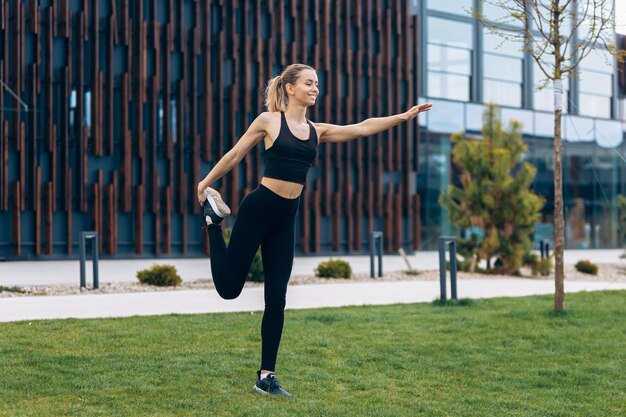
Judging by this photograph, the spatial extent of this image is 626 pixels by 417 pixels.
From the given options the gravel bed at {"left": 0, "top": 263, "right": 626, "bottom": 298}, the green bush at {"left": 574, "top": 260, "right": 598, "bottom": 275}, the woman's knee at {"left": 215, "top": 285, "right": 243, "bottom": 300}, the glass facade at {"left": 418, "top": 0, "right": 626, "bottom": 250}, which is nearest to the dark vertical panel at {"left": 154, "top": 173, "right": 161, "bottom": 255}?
the gravel bed at {"left": 0, "top": 263, "right": 626, "bottom": 298}

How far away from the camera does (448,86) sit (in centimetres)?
3594

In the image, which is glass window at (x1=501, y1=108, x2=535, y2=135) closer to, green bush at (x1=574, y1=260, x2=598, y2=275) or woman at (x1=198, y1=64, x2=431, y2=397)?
green bush at (x1=574, y1=260, x2=598, y2=275)

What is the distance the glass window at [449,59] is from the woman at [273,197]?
30515mm

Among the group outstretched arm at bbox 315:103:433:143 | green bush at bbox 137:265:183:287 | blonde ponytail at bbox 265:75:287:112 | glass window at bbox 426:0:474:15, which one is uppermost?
glass window at bbox 426:0:474:15

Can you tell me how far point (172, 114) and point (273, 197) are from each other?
22.5 meters

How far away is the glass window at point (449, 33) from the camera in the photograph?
35.4m

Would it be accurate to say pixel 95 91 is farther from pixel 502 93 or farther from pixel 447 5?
pixel 502 93

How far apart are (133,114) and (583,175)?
23432 mm

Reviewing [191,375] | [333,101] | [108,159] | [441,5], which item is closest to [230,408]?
[191,375]

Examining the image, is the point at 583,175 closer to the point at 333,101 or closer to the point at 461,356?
the point at 333,101

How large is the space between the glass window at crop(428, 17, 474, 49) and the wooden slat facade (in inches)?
128

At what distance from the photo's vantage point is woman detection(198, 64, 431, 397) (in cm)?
536

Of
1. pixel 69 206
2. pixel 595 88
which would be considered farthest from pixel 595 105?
pixel 69 206

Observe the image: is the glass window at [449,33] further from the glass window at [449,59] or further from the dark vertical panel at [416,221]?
the dark vertical panel at [416,221]
